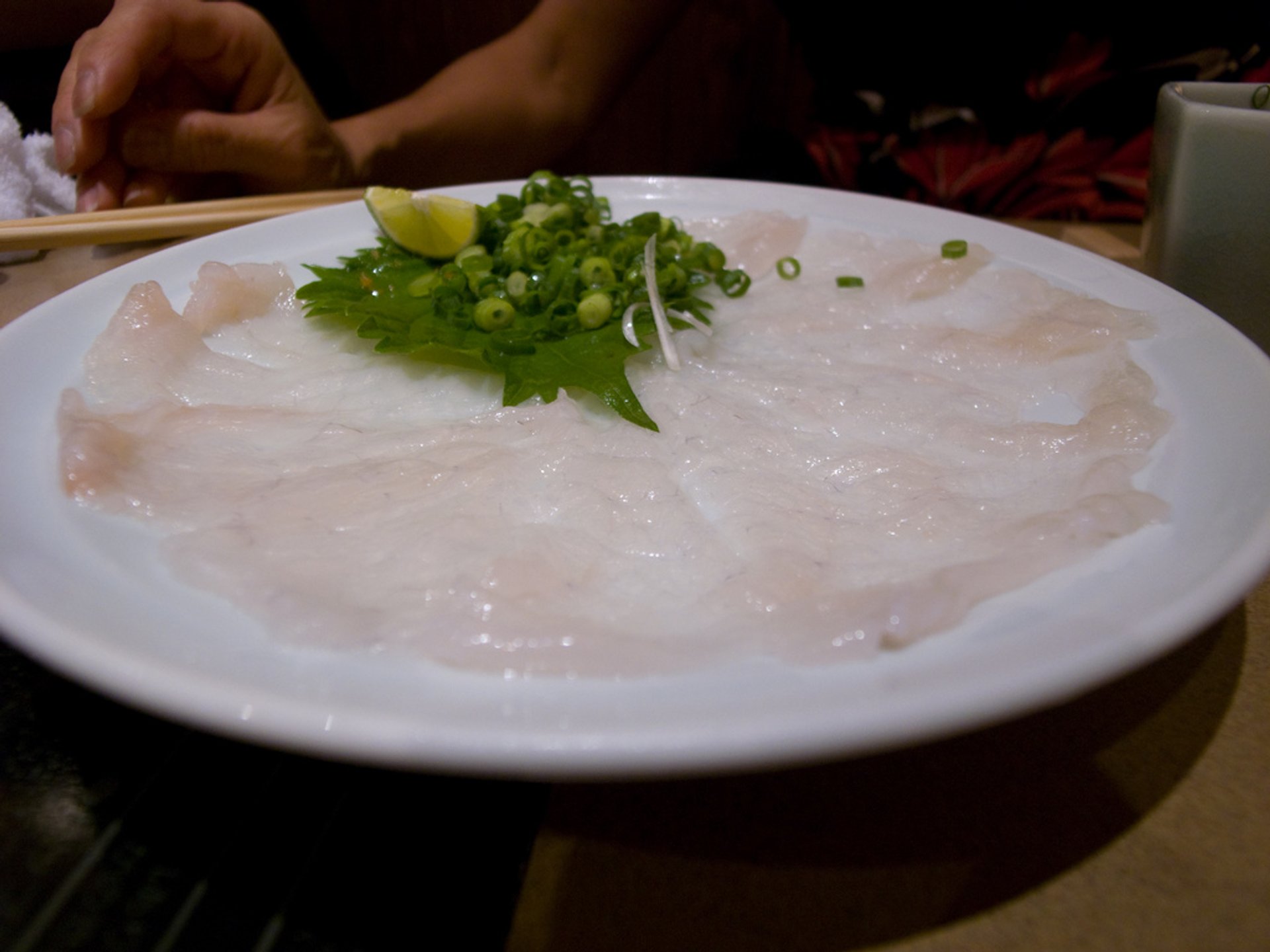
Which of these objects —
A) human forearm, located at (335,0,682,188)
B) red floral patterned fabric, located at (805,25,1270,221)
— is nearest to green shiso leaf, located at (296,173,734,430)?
red floral patterned fabric, located at (805,25,1270,221)

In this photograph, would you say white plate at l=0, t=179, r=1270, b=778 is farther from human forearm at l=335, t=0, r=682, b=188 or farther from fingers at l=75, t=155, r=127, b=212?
human forearm at l=335, t=0, r=682, b=188

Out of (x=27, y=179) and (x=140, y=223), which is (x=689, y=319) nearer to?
(x=140, y=223)

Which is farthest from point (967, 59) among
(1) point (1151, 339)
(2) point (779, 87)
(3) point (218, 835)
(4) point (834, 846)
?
(3) point (218, 835)

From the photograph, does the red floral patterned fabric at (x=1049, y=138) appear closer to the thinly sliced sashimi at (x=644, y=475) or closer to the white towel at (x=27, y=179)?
the thinly sliced sashimi at (x=644, y=475)

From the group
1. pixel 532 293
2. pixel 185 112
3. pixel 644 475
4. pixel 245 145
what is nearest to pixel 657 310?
pixel 532 293

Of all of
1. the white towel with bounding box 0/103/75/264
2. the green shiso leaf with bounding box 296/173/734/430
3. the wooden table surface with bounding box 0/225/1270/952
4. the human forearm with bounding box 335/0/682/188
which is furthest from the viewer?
the human forearm with bounding box 335/0/682/188

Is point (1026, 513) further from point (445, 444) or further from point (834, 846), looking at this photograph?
point (445, 444)
